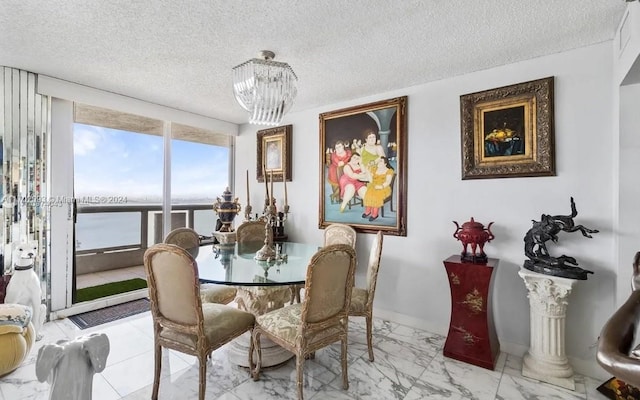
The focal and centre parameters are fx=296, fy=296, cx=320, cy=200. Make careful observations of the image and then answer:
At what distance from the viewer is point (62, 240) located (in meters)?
3.10

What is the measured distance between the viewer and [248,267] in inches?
90.5

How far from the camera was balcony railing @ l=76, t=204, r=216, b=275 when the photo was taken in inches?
162

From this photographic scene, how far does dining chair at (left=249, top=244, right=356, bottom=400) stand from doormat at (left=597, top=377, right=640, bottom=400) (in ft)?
5.64

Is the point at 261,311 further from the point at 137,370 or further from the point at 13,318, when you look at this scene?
the point at 13,318

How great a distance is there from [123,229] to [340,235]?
3476mm

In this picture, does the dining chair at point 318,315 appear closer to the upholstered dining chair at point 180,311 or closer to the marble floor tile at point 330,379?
the marble floor tile at point 330,379

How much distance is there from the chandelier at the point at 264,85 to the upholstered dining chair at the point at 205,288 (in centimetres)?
144

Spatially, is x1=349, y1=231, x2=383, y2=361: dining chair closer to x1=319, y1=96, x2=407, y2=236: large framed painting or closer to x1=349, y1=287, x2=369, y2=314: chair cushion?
x1=349, y1=287, x2=369, y2=314: chair cushion

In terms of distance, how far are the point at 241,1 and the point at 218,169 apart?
3.36m

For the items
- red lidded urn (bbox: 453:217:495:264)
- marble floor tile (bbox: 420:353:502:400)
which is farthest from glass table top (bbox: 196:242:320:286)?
red lidded urn (bbox: 453:217:495:264)

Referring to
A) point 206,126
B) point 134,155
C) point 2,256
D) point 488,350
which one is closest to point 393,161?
point 488,350

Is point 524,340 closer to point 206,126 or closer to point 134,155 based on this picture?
point 206,126

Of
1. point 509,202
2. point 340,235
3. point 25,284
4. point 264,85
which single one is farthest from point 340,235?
point 25,284

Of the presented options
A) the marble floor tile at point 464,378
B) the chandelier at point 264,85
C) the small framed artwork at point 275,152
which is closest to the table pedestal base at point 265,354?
the marble floor tile at point 464,378
